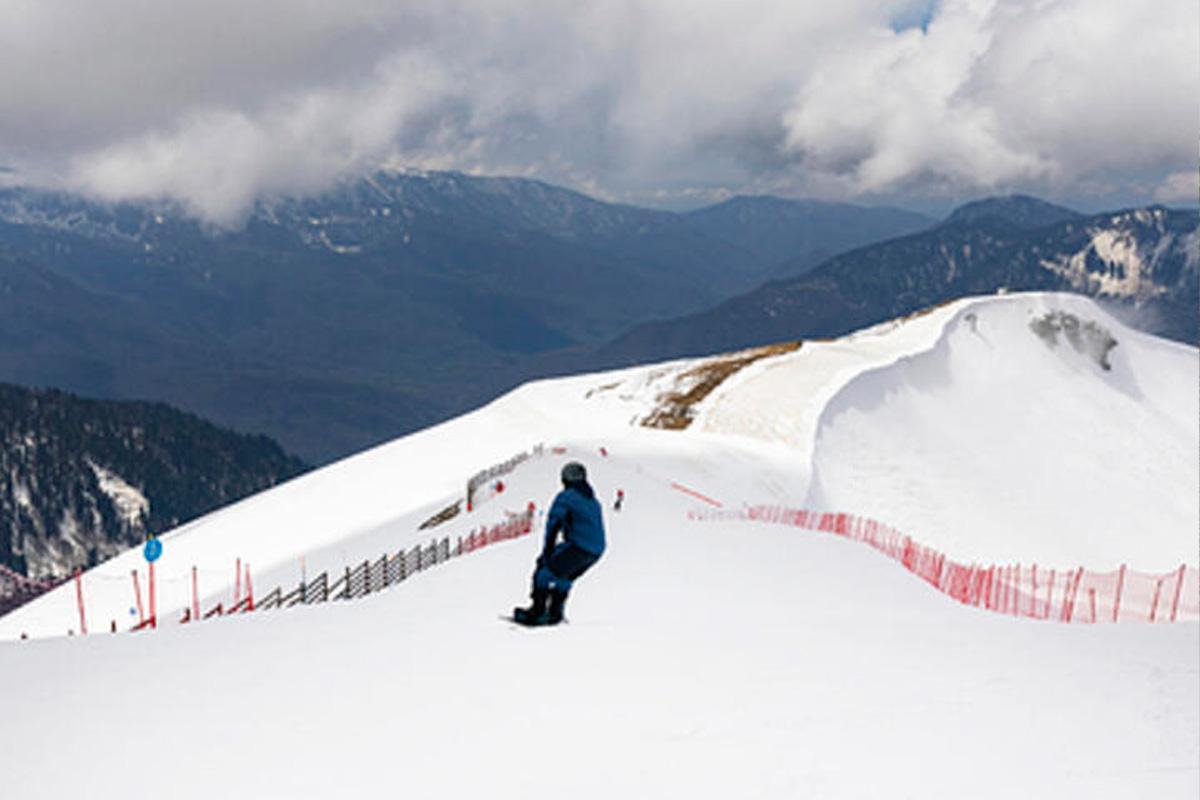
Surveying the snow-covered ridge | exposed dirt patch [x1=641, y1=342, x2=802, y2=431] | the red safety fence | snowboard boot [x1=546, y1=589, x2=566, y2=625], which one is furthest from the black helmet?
exposed dirt patch [x1=641, y1=342, x2=802, y2=431]

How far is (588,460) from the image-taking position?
50688 millimetres

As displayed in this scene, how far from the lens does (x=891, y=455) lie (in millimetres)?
76438

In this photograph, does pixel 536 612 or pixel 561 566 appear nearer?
pixel 536 612

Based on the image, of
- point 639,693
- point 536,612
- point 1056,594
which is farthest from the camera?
point 1056,594

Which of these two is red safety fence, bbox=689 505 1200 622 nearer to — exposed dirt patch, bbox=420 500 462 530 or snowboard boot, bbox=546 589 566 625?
A: snowboard boot, bbox=546 589 566 625

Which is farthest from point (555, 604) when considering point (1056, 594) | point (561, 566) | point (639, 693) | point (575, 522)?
point (1056, 594)

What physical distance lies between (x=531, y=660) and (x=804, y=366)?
297 ft

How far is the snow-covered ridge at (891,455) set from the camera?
2586 inches

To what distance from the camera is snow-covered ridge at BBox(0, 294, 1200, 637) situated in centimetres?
6569

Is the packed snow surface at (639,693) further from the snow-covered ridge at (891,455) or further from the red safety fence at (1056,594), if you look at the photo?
the snow-covered ridge at (891,455)

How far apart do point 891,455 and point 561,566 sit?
7043 cm

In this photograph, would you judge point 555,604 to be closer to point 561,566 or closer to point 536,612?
point 536,612

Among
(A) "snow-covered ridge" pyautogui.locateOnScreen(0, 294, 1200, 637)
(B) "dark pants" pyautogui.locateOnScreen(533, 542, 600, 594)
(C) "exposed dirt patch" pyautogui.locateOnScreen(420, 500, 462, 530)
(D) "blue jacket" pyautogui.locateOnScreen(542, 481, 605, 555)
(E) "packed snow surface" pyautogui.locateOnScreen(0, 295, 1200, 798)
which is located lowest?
(E) "packed snow surface" pyautogui.locateOnScreen(0, 295, 1200, 798)

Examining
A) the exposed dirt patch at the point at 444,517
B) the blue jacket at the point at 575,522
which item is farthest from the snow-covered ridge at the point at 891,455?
the blue jacket at the point at 575,522
